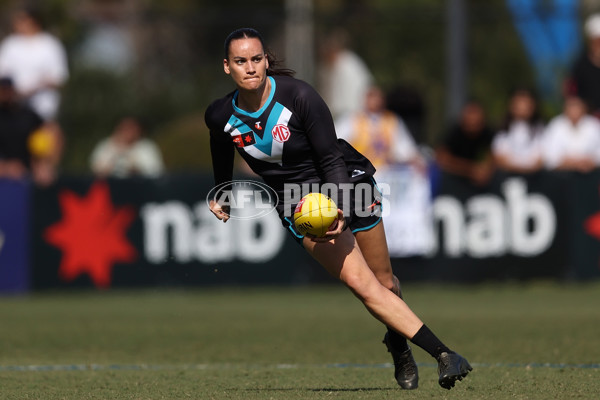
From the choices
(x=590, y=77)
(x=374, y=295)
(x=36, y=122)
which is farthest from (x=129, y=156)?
(x=374, y=295)

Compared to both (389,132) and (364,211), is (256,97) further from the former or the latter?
(389,132)

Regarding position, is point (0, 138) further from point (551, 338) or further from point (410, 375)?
point (410, 375)

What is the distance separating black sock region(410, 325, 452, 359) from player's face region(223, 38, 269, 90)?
65.9 inches

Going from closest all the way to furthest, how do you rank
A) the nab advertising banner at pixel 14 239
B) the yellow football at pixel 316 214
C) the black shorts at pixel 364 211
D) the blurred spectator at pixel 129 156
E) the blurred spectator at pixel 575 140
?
the yellow football at pixel 316 214 < the black shorts at pixel 364 211 < the nab advertising banner at pixel 14 239 < the blurred spectator at pixel 575 140 < the blurred spectator at pixel 129 156

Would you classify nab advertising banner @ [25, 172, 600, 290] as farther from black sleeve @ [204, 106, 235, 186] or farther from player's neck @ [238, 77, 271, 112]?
player's neck @ [238, 77, 271, 112]

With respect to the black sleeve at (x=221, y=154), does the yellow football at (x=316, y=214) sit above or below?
below

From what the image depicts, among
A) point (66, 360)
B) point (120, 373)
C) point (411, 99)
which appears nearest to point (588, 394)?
point (120, 373)

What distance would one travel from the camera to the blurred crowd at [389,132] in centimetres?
1504

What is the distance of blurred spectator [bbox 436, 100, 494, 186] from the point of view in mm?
15102

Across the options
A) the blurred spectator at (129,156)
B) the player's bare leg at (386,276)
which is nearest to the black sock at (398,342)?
the player's bare leg at (386,276)

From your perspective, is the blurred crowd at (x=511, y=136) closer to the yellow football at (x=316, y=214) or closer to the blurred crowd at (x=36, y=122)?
the blurred crowd at (x=36, y=122)

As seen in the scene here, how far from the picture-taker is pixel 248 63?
679cm

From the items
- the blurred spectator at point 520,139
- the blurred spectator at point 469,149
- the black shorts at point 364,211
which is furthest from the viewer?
the blurred spectator at point 520,139

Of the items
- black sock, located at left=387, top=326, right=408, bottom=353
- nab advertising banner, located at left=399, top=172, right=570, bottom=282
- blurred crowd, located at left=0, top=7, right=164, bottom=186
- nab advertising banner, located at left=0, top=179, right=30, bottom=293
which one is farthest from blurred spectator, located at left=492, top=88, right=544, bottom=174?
black sock, located at left=387, top=326, right=408, bottom=353
